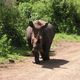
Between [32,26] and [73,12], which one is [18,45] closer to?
[32,26]

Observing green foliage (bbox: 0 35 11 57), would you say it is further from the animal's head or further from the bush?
the bush

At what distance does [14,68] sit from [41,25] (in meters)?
2.39

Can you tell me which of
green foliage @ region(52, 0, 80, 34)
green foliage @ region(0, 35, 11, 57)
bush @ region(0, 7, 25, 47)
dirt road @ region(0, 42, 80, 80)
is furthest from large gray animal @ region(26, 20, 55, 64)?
green foliage @ region(52, 0, 80, 34)

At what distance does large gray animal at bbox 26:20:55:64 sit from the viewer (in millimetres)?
14723

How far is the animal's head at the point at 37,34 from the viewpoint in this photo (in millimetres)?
14664

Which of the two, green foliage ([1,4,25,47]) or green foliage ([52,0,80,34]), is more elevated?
green foliage ([1,4,25,47])

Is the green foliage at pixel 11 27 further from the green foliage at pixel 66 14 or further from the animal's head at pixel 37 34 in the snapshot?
the green foliage at pixel 66 14

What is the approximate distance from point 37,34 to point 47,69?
1807 mm

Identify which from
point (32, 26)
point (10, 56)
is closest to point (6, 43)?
point (10, 56)

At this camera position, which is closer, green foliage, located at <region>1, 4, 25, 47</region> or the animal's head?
the animal's head

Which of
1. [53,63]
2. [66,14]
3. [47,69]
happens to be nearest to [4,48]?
[53,63]

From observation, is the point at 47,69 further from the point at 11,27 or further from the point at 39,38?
the point at 11,27

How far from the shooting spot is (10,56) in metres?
16.3

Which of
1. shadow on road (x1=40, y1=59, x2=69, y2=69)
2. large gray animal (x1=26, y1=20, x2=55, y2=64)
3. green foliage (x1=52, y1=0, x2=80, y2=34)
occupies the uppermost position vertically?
large gray animal (x1=26, y1=20, x2=55, y2=64)
